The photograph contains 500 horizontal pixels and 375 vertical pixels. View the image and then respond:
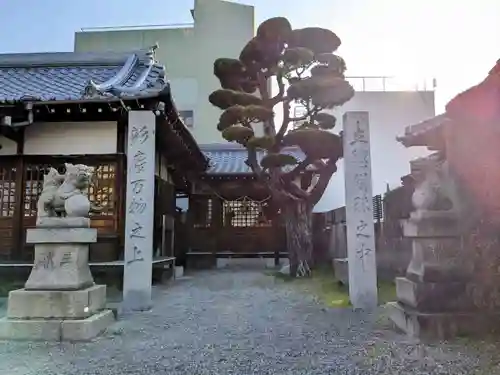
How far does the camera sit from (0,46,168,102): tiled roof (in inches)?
348

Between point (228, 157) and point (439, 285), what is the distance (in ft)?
43.8

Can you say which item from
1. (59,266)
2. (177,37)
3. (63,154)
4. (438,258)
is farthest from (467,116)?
(177,37)

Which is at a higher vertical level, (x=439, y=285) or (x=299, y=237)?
(x=299, y=237)

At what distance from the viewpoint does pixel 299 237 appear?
10.8 m

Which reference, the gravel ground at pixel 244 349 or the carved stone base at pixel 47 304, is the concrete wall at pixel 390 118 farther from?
the carved stone base at pixel 47 304

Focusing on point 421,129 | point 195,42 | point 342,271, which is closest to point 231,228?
point 342,271

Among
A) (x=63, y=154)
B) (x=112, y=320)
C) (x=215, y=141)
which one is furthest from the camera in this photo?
(x=215, y=141)

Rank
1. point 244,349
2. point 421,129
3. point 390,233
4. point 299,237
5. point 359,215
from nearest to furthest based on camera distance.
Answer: point 244,349 → point 421,129 → point 359,215 → point 390,233 → point 299,237

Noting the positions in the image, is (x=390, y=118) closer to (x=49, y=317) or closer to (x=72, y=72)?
(x=72, y=72)

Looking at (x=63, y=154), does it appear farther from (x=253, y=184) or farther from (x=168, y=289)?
(x=253, y=184)

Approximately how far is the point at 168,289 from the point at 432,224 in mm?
5977

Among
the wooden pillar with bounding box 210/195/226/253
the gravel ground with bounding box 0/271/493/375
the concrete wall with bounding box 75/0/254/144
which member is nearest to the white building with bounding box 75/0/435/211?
the concrete wall with bounding box 75/0/254/144

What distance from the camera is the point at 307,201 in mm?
10914

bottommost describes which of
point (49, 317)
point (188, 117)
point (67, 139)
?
point (49, 317)
